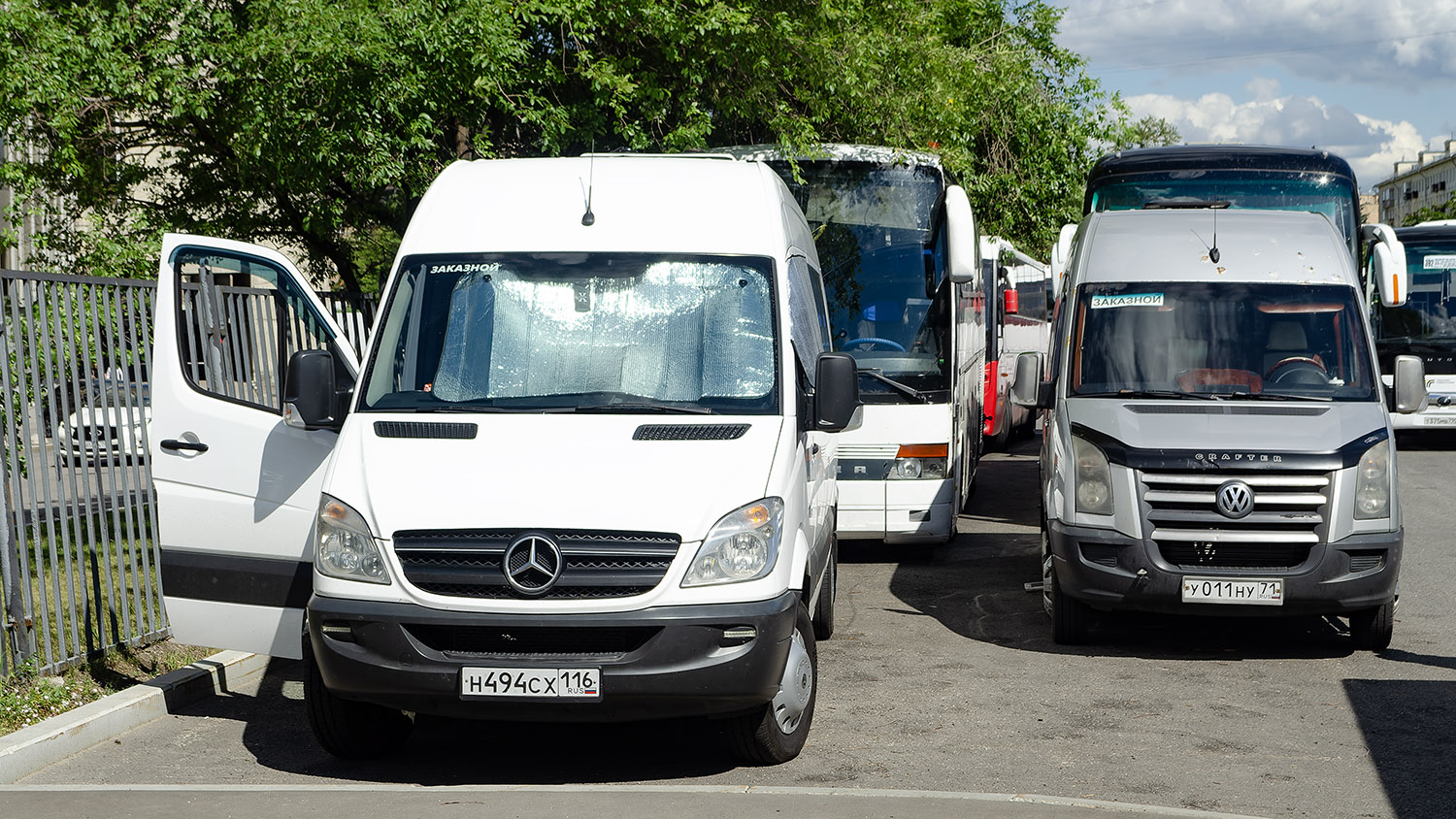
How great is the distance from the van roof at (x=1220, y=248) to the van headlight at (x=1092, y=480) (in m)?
1.46

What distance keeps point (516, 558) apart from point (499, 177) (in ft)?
7.57

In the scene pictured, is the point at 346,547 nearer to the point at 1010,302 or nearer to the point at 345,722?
the point at 345,722

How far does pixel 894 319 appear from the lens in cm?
1198

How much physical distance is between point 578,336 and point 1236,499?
3.73 meters

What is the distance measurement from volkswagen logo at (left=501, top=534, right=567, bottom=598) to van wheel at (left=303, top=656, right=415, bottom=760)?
3.36 ft

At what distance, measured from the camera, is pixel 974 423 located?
15.2 metres

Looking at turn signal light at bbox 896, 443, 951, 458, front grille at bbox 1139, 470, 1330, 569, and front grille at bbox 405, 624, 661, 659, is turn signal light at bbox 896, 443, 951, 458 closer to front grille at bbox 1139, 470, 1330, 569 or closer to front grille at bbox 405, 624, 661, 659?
front grille at bbox 1139, 470, 1330, 569

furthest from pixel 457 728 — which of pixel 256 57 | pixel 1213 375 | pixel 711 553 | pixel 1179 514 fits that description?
pixel 256 57

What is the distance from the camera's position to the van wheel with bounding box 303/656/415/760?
6.18 m

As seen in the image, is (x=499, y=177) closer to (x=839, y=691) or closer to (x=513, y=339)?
(x=513, y=339)

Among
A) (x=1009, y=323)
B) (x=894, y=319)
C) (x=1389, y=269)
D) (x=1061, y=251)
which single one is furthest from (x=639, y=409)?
(x=1009, y=323)

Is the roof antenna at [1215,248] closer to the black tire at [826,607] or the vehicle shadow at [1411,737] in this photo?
the vehicle shadow at [1411,737]

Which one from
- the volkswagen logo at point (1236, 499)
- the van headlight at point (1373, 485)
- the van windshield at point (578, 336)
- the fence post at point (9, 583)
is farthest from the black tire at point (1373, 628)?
the fence post at point (9, 583)

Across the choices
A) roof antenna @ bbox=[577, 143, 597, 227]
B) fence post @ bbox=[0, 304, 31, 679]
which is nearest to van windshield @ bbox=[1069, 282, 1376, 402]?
roof antenna @ bbox=[577, 143, 597, 227]
